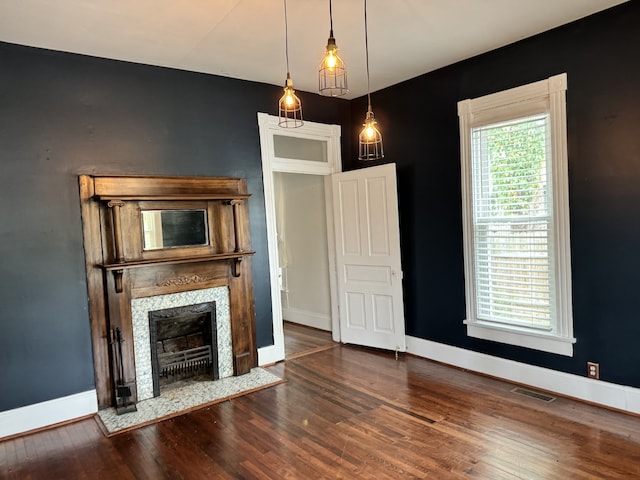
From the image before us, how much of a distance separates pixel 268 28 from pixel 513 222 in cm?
257

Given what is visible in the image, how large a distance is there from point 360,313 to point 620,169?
9.38ft

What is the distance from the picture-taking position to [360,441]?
290 cm

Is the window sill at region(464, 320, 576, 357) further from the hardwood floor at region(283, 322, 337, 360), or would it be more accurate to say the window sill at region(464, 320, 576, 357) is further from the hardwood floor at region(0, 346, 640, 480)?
the hardwood floor at region(283, 322, 337, 360)

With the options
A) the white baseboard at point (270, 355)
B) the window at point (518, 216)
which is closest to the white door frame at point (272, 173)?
the white baseboard at point (270, 355)

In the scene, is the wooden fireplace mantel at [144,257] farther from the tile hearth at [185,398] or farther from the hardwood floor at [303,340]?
the hardwood floor at [303,340]

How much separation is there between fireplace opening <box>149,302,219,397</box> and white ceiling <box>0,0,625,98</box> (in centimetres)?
224

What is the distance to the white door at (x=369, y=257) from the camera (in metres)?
4.60

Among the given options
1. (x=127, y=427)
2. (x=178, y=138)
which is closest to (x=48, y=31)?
(x=178, y=138)

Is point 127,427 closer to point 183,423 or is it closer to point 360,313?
point 183,423

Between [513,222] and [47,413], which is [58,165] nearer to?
[47,413]

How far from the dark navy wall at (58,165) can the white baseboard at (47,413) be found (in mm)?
55

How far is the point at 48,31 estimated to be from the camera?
3.11 meters

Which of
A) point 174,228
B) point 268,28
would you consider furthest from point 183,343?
point 268,28

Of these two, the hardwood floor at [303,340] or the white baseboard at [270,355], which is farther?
the hardwood floor at [303,340]
